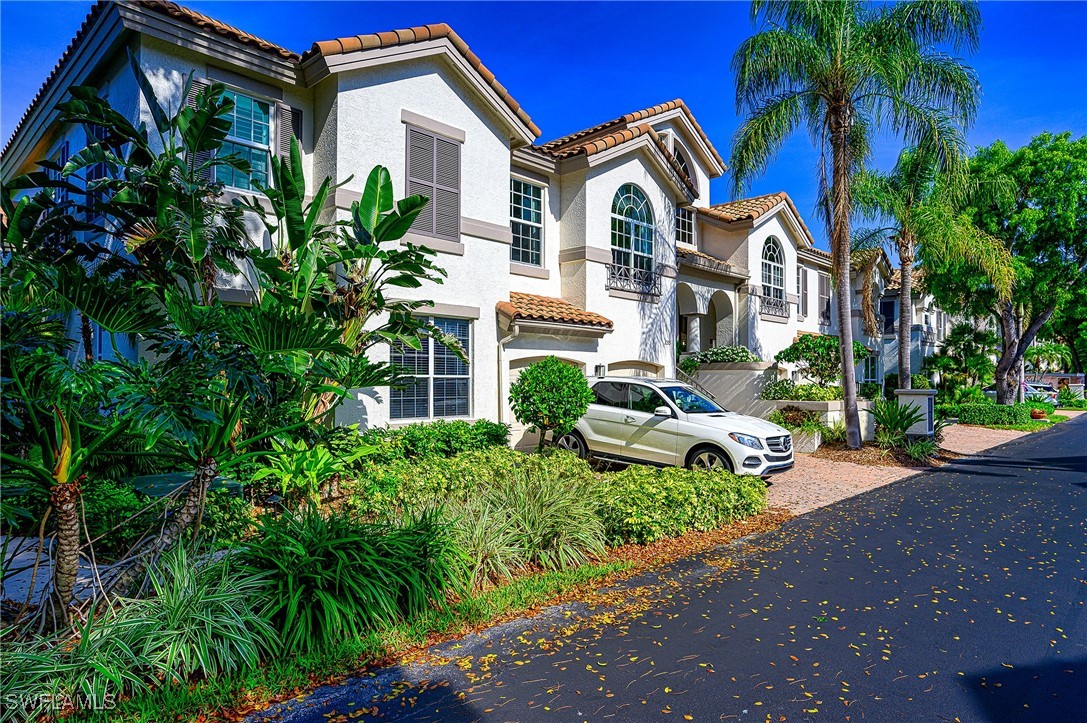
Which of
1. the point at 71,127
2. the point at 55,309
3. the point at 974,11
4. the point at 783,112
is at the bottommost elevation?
the point at 55,309

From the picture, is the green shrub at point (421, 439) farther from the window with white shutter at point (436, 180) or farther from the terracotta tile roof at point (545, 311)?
the window with white shutter at point (436, 180)

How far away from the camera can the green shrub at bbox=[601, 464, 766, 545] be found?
790cm

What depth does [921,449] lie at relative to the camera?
51.3 feet

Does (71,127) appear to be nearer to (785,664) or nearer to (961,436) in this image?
(785,664)

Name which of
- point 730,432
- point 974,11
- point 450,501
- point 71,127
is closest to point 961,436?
point 974,11

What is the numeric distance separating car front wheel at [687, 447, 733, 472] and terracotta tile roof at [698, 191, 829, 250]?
11803mm

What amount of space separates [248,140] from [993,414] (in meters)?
30.7

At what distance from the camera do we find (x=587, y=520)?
7.41 metres

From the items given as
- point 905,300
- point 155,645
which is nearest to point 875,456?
A: point 905,300

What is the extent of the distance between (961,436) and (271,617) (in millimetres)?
24854

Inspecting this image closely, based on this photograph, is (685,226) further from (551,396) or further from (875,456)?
(551,396)

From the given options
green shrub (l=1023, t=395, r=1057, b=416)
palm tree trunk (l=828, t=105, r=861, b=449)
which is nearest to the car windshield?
palm tree trunk (l=828, t=105, r=861, b=449)

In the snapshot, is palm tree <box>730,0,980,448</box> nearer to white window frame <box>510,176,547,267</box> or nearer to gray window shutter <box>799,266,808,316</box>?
white window frame <box>510,176,547,267</box>

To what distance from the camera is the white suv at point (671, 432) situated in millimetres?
11148
